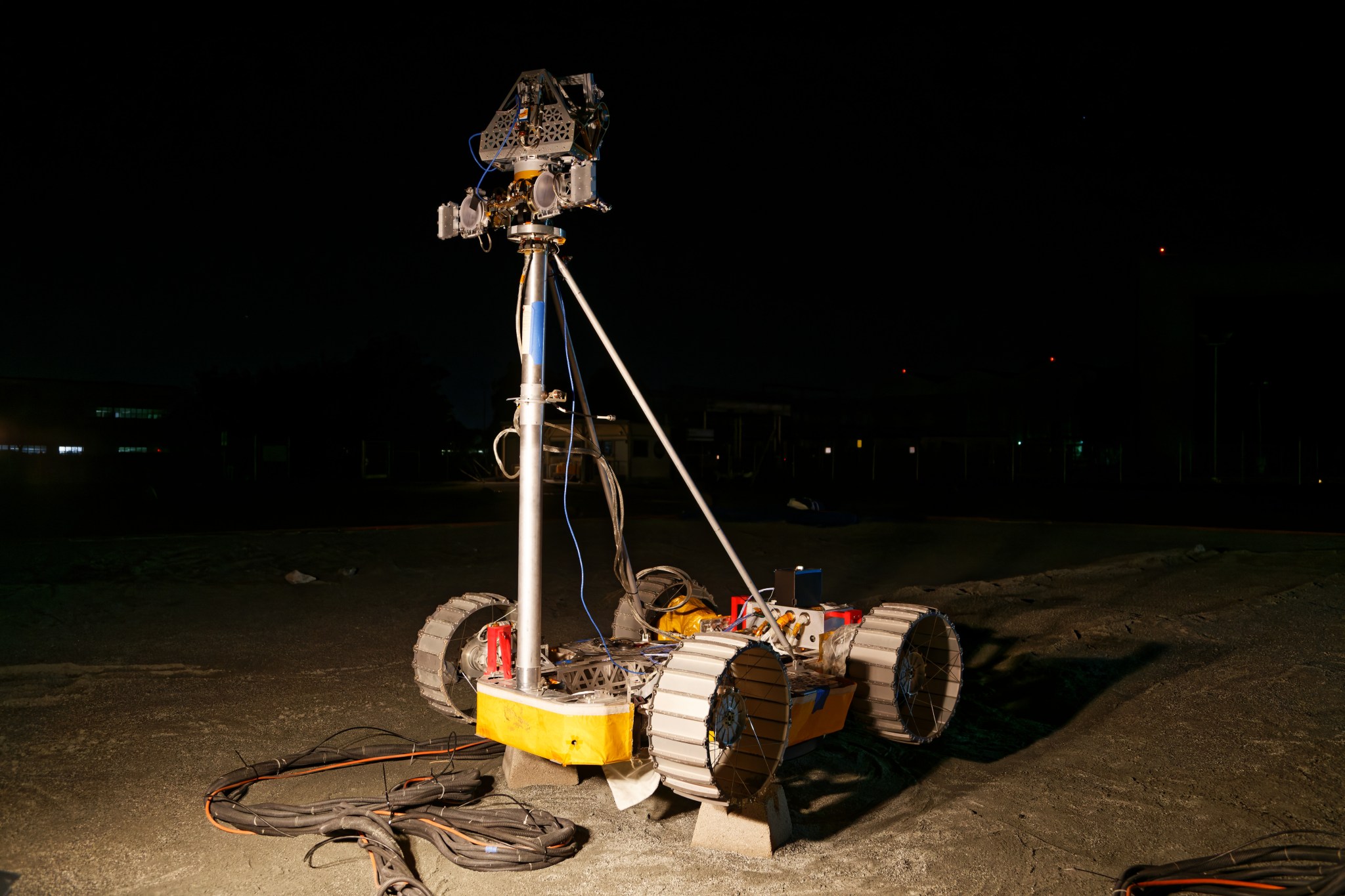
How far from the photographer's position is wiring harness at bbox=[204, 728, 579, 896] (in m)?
4.13

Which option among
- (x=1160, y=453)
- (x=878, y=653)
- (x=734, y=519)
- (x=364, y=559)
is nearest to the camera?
(x=878, y=653)

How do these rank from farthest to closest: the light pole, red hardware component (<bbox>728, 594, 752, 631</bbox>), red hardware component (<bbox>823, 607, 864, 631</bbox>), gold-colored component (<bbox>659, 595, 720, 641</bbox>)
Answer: the light pole, gold-colored component (<bbox>659, 595, 720, 641</bbox>), red hardware component (<bbox>728, 594, 752, 631</bbox>), red hardware component (<bbox>823, 607, 864, 631</bbox>)

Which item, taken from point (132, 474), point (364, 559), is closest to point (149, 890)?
point (364, 559)

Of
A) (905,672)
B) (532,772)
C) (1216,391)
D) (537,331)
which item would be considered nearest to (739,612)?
(905,672)

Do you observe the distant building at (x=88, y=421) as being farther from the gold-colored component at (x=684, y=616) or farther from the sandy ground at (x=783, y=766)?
the gold-colored component at (x=684, y=616)

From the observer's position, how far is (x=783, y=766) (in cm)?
576

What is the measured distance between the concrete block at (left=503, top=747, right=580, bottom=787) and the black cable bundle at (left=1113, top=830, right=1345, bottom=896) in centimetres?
281

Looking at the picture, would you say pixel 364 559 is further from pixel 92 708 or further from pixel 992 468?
pixel 992 468

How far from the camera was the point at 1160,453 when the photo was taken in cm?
3384

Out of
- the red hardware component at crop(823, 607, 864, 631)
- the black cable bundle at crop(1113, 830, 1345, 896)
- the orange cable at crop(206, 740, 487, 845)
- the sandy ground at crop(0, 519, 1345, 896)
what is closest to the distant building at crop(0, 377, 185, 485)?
the sandy ground at crop(0, 519, 1345, 896)

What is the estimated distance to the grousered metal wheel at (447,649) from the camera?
5.45 meters

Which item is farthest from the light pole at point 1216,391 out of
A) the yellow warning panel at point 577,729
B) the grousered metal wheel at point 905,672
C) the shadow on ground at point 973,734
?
the yellow warning panel at point 577,729

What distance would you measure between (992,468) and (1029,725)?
38413 millimetres

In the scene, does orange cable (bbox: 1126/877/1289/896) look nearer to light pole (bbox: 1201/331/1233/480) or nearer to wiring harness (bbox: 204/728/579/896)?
wiring harness (bbox: 204/728/579/896)
